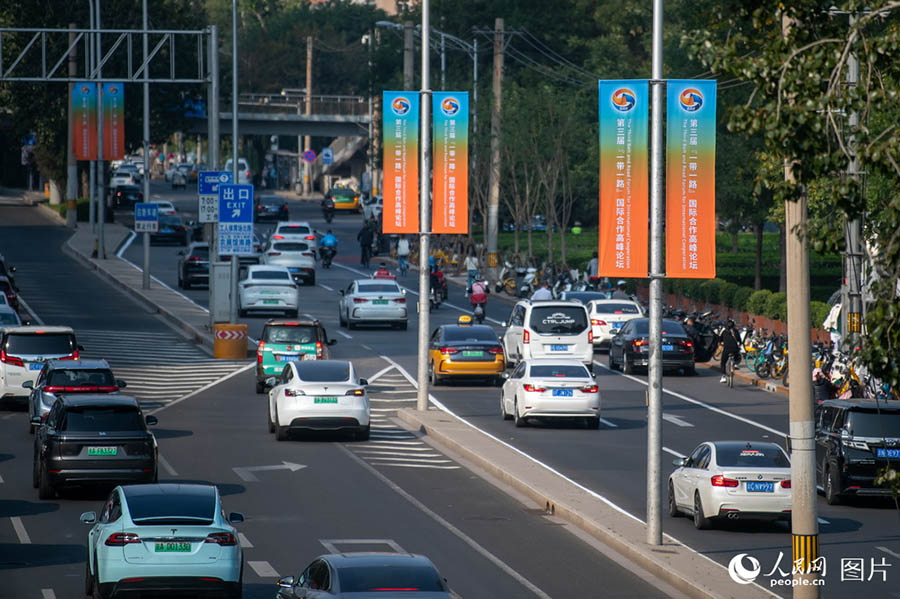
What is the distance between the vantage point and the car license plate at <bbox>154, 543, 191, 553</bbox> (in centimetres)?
1622

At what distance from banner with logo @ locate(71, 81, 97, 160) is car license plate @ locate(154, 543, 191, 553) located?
154 ft

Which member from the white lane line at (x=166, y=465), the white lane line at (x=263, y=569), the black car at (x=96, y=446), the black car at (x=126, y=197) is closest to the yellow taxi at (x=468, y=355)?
the white lane line at (x=166, y=465)

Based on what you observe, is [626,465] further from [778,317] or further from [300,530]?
[778,317]

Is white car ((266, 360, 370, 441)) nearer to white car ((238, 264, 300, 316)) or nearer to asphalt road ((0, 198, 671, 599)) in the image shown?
asphalt road ((0, 198, 671, 599))

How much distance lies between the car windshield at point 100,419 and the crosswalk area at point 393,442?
19.3 feet

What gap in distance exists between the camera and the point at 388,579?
13078 millimetres

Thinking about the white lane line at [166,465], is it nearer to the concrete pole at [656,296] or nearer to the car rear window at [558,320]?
the concrete pole at [656,296]

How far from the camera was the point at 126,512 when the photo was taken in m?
16.5

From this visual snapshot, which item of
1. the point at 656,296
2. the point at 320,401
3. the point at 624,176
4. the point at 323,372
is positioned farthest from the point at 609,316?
the point at 656,296

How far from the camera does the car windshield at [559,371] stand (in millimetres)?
33375

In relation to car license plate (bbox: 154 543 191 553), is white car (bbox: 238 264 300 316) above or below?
above

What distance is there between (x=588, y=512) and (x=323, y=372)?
9.37 m

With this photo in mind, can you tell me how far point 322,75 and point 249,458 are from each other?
127505 mm

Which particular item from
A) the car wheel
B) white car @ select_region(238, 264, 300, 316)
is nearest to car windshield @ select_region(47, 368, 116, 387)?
the car wheel
